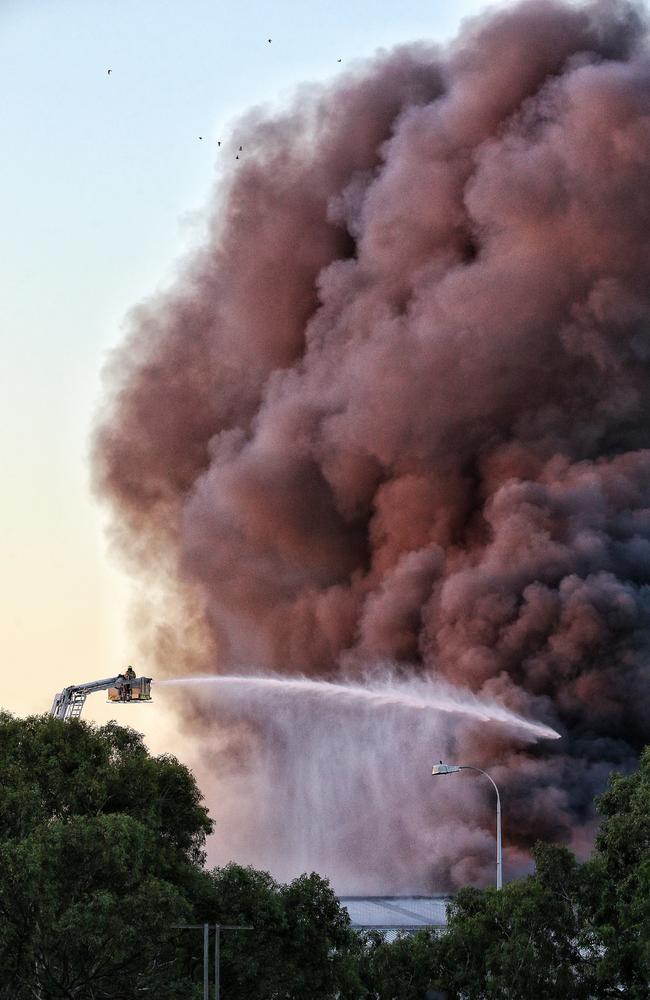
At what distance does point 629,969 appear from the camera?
43.7 meters

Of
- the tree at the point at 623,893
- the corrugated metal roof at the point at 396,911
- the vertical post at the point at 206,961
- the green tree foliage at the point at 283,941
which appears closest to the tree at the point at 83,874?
the vertical post at the point at 206,961

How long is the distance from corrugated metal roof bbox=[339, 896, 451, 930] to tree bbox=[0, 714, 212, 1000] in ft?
47.3

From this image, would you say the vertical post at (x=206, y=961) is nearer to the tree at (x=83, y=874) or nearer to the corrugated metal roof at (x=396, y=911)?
the tree at (x=83, y=874)

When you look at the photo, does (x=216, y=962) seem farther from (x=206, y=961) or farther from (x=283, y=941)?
(x=283, y=941)

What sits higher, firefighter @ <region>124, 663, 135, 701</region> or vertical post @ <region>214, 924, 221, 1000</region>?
firefighter @ <region>124, 663, 135, 701</region>

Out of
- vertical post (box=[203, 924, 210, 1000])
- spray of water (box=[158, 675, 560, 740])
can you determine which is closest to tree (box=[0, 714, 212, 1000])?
vertical post (box=[203, 924, 210, 1000])

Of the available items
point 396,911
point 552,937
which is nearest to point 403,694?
point 396,911

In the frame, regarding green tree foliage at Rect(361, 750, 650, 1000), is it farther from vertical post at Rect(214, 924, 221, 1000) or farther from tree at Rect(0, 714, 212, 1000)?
tree at Rect(0, 714, 212, 1000)

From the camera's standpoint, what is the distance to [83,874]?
133ft

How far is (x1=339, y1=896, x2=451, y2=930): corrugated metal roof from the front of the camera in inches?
2330

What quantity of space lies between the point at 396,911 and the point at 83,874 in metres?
22.7

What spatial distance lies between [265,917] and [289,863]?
34786mm

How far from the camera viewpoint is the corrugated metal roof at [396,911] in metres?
59.2

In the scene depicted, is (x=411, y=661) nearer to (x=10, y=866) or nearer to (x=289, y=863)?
(x=289, y=863)
